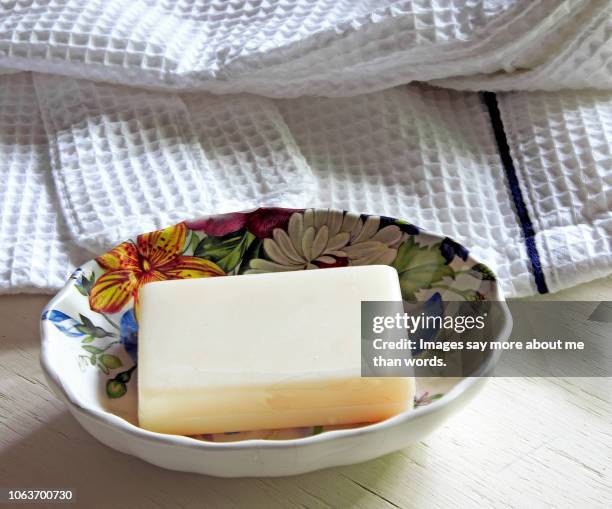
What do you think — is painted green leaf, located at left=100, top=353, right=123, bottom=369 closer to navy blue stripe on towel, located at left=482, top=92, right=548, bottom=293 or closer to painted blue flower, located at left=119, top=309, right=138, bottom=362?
painted blue flower, located at left=119, top=309, right=138, bottom=362

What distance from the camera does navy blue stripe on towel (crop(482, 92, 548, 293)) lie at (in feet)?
1.86

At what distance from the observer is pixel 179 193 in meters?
0.63

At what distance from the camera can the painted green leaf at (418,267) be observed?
519 millimetres

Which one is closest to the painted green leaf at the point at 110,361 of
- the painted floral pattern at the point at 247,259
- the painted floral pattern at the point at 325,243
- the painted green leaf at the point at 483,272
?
the painted floral pattern at the point at 247,259

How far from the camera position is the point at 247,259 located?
0.56 metres

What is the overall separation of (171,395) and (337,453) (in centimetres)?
9

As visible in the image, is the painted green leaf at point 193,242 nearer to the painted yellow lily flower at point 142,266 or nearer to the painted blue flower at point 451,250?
the painted yellow lily flower at point 142,266

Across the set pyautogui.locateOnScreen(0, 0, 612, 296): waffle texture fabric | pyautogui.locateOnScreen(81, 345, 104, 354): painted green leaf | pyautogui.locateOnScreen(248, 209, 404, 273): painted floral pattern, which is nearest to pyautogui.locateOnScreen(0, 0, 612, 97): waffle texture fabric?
pyautogui.locateOnScreen(0, 0, 612, 296): waffle texture fabric

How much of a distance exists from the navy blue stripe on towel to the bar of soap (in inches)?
5.8

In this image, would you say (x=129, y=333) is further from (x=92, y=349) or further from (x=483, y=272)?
(x=483, y=272)

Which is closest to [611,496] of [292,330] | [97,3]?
[292,330]

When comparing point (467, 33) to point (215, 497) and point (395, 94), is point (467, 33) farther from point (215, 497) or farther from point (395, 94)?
point (215, 497)

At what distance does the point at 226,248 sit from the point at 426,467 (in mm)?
198

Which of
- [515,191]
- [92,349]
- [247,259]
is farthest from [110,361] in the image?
[515,191]
